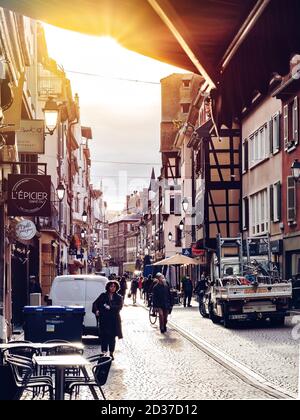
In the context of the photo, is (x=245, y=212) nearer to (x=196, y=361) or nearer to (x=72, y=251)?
(x=72, y=251)

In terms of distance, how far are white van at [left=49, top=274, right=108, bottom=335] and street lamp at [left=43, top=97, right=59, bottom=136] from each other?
13.4ft

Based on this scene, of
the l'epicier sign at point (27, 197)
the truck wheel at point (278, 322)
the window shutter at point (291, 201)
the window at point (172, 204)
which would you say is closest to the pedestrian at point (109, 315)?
the l'epicier sign at point (27, 197)

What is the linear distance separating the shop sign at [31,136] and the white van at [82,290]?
14.5ft

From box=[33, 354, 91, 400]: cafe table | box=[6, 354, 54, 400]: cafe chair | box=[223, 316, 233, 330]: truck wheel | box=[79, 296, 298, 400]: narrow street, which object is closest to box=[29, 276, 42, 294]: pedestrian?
box=[79, 296, 298, 400]: narrow street

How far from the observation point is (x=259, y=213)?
116 ft

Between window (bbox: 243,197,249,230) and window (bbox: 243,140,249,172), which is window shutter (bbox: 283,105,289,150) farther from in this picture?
window (bbox: 243,197,249,230)

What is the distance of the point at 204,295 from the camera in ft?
94.0

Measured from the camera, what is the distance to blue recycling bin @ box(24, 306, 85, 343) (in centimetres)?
1345

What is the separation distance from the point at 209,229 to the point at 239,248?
16.2 m

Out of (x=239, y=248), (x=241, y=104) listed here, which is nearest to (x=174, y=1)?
(x=241, y=104)

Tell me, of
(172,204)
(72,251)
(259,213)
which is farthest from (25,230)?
(172,204)

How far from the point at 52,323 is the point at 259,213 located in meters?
22.5

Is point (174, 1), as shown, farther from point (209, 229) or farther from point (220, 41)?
point (209, 229)

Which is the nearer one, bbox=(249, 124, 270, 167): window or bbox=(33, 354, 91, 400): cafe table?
bbox=(33, 354, 91, 400): cafe table
